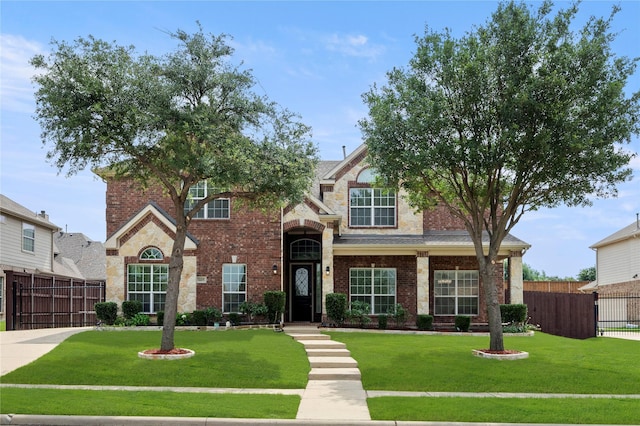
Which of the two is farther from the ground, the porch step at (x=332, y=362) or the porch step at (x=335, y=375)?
the porch step at (x=332, y=362)

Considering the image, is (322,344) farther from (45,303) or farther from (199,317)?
(45,303)

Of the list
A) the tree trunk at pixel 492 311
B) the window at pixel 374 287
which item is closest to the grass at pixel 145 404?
the tree trunk at pixel 492 311

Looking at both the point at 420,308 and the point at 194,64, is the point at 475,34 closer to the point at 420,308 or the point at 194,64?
the point at 194,64

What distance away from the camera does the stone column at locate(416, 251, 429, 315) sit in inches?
1061

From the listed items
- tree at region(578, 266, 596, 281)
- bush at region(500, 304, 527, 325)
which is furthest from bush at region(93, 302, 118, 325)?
tree at region(578, 266, 596, 281)

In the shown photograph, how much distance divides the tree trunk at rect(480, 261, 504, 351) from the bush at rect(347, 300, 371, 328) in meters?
8.44

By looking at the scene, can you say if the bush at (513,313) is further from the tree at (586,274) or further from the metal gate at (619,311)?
the tree at (586,274)

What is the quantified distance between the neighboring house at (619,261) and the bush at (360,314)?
2068cm

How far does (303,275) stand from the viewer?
94.8 ft

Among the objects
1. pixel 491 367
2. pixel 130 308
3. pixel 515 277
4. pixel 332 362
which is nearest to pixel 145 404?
pixel 332 362

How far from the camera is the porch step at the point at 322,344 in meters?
19.8

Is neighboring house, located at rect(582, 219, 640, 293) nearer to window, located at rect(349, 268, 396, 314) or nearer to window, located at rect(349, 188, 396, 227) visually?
window, located at rect(349, 188, 396, 227)

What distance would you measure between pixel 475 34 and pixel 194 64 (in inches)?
298

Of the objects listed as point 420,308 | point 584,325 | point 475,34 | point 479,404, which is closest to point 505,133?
point 475,34
